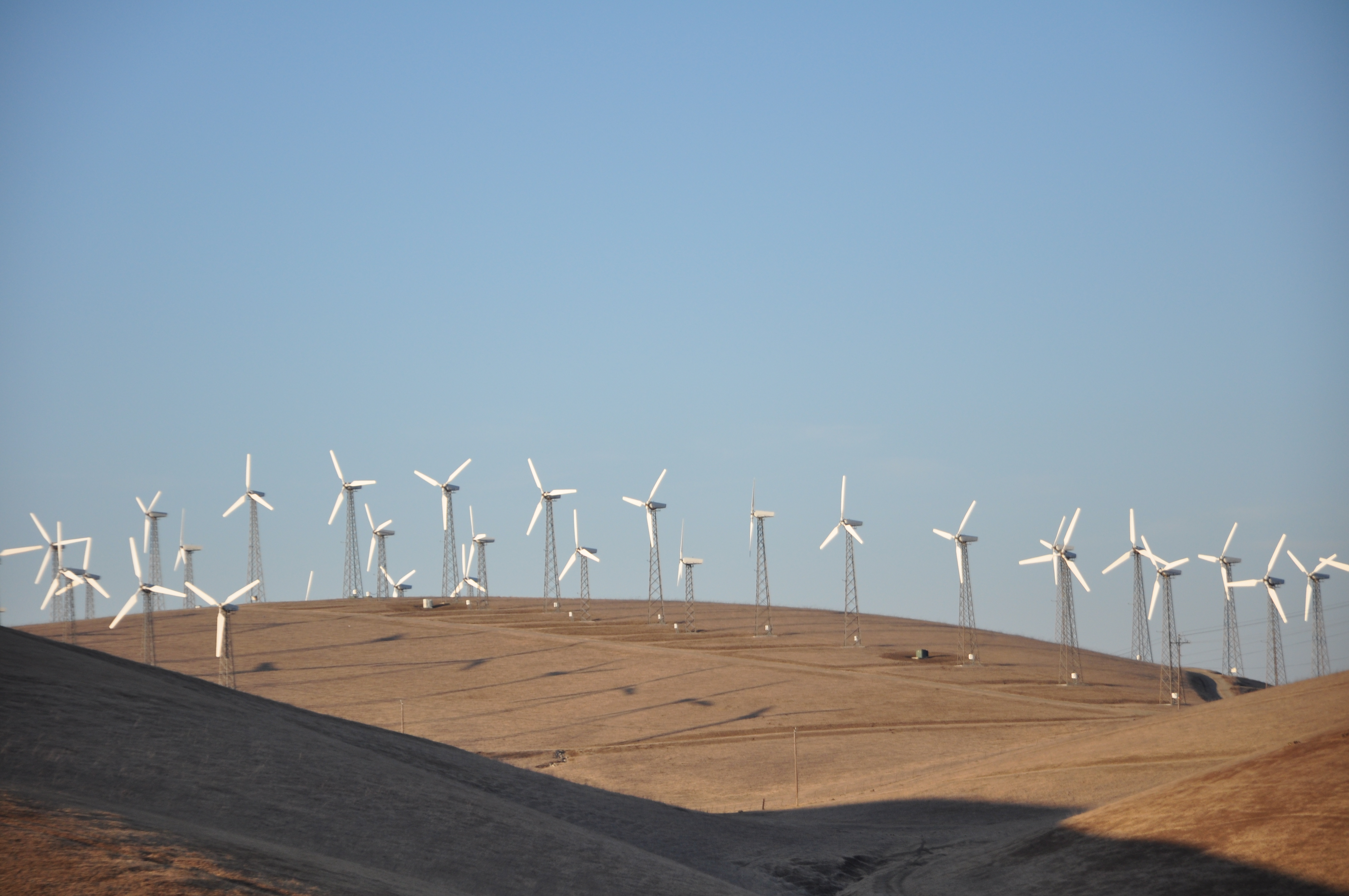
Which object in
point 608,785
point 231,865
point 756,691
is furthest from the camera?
point 756,691

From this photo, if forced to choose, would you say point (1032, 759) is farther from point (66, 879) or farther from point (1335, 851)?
point (66, 879)

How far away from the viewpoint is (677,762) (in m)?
80.4

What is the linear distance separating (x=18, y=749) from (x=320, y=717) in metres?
18.9

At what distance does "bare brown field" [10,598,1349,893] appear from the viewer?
3103 cm

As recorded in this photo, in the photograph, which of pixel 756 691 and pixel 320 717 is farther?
pixel 756 691

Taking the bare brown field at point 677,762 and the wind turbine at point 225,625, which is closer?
the bare brown field at point 677,762

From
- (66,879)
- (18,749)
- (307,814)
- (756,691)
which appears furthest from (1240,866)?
(756,691)

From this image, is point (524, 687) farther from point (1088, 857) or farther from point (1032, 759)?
point (1088, 857)

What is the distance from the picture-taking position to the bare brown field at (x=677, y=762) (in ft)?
102

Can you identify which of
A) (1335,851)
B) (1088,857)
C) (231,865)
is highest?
(231,865)

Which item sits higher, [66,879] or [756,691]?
[66,879]

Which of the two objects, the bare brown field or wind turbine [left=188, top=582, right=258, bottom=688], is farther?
wind turbine [left=188, top=582, right=258, bottom=688]

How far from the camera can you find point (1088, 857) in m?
37.0

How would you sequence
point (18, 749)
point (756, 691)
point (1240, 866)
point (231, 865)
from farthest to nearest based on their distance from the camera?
point (756, 691)
point (1240, 866)
point (18, 749)
point (231, 865)
